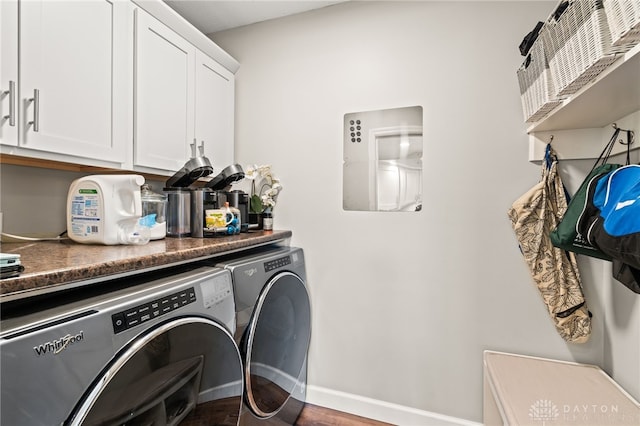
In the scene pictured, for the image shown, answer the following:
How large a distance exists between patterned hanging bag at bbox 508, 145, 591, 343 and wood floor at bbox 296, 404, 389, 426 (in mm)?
1141

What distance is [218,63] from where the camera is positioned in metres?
2.08

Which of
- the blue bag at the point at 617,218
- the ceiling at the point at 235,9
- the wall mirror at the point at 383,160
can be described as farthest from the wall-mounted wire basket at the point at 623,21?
the ceiling at the point at 235,9

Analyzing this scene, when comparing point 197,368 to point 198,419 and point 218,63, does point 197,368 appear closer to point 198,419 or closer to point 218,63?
point 198,419

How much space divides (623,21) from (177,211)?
5.71 feet

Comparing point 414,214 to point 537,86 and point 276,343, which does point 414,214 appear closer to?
point 537,86

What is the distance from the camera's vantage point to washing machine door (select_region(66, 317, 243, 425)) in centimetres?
79

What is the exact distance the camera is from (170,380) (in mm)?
971

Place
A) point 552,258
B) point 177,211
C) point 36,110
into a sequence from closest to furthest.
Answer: point 36,110 < point 552,258 < point 177,211

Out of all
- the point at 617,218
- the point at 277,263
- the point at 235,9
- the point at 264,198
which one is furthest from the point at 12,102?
the point at 617,218

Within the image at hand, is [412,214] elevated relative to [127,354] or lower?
elevated

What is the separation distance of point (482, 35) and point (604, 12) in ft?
3.12

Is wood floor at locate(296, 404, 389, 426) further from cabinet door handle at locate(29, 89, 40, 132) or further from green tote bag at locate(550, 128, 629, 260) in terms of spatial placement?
cabinet door handle at locate(29, 89, 40, 132)

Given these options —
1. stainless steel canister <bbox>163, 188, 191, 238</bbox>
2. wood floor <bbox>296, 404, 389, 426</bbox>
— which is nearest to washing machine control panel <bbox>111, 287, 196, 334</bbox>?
stainless steel canister <bbox>163, 188, 191, 238</bbox>

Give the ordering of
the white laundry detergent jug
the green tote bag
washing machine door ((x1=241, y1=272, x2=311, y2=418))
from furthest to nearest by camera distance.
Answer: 1. washing machine door ((x1=241, y1=272, x2=311, y2=418))
2. the white laundry detergent jug
3. the green tote bag
